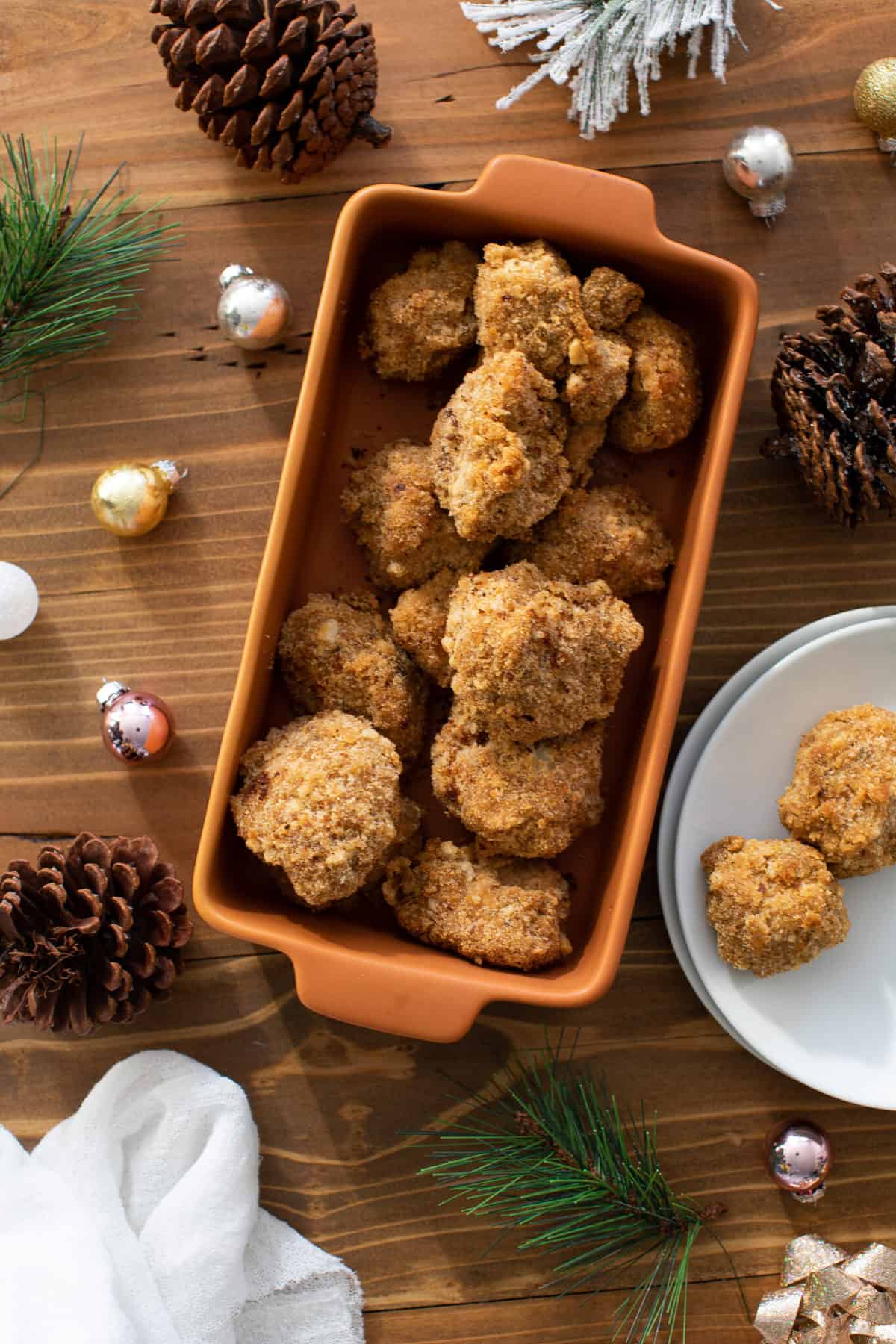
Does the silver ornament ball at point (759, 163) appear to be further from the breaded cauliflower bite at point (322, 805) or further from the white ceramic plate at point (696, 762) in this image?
the breaded cauliflower bite at point (322, 805)

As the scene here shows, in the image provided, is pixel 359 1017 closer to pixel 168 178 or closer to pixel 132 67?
pixel 168 178

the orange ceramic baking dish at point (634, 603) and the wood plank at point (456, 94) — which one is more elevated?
the wood plank at point (456, 94)

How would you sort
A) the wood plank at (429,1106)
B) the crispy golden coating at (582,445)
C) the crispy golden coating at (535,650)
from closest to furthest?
1. the crispy golden coating at (535,650)
2. the crispy golden coating at (582,445)
3. the wood plank at (429,1106)

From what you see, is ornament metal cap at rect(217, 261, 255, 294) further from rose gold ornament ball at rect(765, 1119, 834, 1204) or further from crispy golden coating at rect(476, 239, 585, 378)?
rose gold ornament ball at rect(765, 1119, 834, 1204)

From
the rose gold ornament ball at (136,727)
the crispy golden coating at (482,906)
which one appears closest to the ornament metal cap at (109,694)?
the rose gold ornament ball at (136,727)

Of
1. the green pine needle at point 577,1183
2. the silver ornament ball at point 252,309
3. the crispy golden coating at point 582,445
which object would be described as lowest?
the green pine needle at point 577,1183

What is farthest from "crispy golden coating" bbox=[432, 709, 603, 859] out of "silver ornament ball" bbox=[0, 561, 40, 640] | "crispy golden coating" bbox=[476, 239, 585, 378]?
"silver ornament ball" bbox=[0, 561, 40, 640]

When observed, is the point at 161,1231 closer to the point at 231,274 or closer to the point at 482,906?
the point at 482,906
